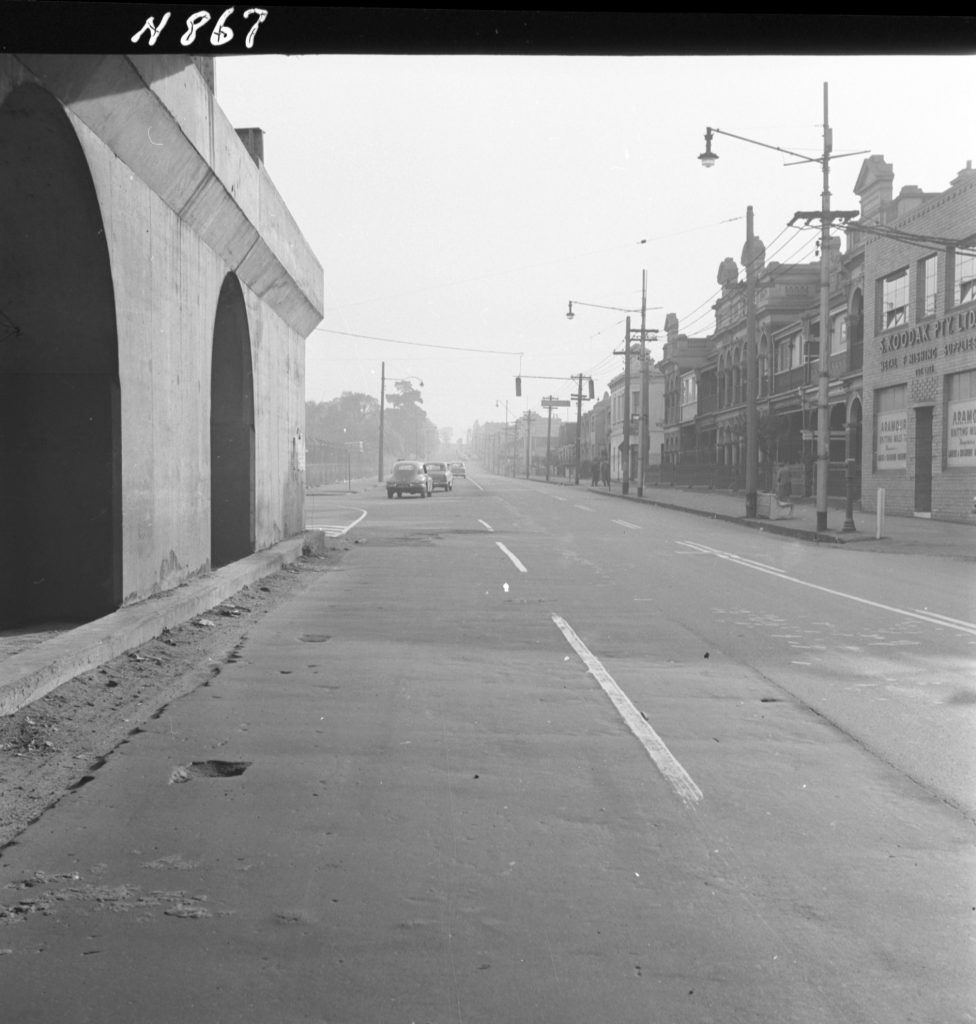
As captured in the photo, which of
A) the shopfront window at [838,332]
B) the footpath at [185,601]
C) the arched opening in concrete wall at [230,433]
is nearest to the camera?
the footpath at [185,601]

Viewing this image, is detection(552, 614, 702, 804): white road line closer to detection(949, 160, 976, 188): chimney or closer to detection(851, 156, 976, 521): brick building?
detection(851, 156, 976, 521): brick building

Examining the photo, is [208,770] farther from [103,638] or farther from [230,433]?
[230,433]

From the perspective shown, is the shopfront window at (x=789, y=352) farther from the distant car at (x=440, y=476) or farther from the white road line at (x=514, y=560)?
the white road line at (x=514, y=560)

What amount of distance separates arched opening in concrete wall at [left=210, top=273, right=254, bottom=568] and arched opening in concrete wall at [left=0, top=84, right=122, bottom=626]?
18.6ft

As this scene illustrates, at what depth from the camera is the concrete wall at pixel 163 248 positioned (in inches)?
317

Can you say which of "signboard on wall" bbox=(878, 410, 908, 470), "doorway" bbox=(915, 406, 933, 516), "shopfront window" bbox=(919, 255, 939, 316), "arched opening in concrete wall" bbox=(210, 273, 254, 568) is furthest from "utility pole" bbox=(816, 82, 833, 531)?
"arched opening in concrete wall" bbox=(210, 273, 254, 568)

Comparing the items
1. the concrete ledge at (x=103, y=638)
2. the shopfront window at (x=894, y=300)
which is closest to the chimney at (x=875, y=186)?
the shopfront window at (x=894, y=300)

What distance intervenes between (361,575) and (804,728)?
383 inches

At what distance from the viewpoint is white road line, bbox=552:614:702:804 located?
5.37 m

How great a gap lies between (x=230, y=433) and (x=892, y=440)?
24114 millimetres

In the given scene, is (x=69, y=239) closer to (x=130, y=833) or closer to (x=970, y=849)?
(x=130, y=833)

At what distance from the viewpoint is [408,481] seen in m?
47.6

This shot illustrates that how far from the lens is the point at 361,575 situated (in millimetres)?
15562

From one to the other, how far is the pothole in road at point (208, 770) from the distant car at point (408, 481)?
136ft
